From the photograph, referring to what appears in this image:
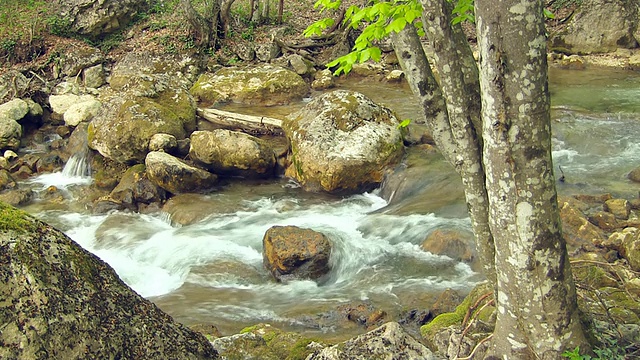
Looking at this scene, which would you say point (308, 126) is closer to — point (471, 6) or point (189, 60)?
point (471, 6)

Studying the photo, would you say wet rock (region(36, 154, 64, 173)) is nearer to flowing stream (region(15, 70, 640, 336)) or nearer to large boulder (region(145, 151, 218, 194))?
flowing stream (region(15, 70, 640, 336))

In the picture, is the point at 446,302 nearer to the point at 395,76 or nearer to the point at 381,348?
the point at 381,348

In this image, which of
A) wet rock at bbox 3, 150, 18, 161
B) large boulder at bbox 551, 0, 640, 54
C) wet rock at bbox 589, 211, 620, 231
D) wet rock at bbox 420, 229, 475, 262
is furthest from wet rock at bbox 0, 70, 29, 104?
large boulder at bbox 551, 0, 640, 54

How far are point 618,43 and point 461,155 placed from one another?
715 inches

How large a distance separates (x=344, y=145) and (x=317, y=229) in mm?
2123

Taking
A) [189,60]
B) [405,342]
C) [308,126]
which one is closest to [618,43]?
[308,126]

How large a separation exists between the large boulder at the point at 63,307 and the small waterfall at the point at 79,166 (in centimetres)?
1149

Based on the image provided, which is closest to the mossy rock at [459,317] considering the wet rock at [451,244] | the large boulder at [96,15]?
the wet rock at [451,244]

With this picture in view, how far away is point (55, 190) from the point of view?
12984mm

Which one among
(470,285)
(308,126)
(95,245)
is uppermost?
(308,126)

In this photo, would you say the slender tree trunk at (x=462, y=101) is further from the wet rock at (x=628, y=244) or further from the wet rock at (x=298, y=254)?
the wet rock at (x=298, y=254)

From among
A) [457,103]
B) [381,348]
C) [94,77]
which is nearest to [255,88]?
[94,77]

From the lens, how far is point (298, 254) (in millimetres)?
8266

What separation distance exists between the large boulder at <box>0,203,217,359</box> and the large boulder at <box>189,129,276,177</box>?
8783mm
